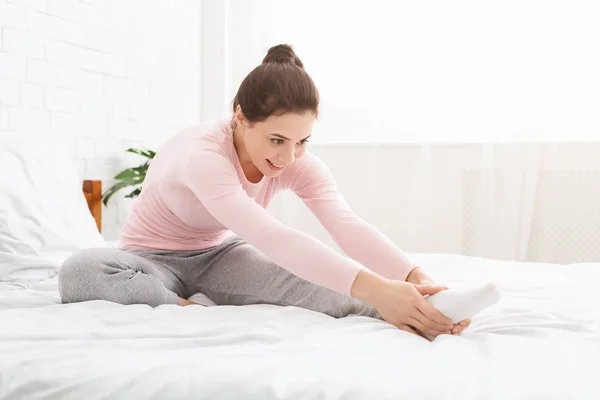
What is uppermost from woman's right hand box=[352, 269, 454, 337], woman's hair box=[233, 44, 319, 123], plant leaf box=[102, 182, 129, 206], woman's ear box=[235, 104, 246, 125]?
woman's hair box=[233, 44, 319, 123]

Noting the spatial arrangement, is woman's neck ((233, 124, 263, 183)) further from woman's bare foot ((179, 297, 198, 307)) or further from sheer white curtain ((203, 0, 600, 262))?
sheer white curtain ((203, 0, 600, 262))

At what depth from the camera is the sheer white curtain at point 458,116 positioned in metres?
3.11

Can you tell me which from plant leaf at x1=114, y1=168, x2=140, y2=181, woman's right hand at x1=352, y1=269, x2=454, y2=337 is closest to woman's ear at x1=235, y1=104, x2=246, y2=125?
woman's right hand at x1=352, y1=269, x2=454, y2=337

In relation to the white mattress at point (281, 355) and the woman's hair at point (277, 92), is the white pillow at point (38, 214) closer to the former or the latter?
the white mattress at point (281, 355)

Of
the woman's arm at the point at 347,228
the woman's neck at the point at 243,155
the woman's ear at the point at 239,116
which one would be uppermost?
the woman's ear at the point at 239,116

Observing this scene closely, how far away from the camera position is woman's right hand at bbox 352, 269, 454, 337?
3.86 feet

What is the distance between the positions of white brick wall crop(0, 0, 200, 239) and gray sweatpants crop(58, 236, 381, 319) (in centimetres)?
122

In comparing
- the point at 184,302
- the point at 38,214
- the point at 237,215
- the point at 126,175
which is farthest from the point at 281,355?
the point at 126,175

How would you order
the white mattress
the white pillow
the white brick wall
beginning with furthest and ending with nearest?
the white brick wall, the white pillow, the white mattress

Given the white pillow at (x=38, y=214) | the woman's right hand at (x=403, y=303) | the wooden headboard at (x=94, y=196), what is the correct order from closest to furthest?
the woman's right hand at (x=403, y=303)
the white pillow at (x=38, y=214)
the wooden headboard at (x=94, y=196)

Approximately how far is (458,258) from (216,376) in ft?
4.30

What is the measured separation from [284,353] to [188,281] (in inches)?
24.3

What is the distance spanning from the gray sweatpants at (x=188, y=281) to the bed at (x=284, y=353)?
0.06 metres

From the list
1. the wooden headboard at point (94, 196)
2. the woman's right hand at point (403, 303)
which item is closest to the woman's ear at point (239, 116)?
the woman's right hand at point (403, 303)
